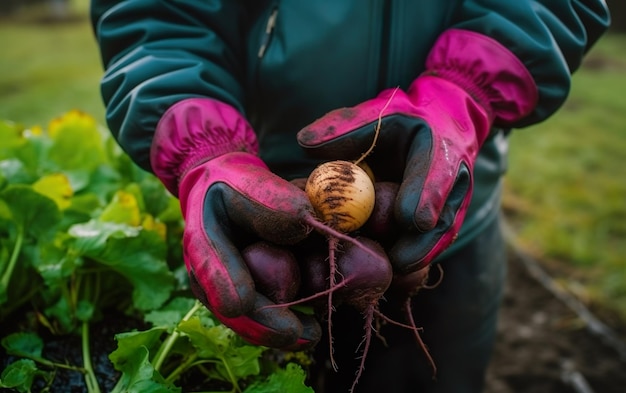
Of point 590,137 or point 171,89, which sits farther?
point 590,137

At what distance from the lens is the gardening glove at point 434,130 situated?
1.17 metres

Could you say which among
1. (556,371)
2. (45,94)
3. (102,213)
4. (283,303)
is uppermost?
(283,303)

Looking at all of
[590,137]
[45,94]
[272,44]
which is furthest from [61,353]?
[45,94]

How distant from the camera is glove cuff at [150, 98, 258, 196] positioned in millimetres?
1342

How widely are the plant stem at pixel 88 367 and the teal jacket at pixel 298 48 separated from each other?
15.6 inches

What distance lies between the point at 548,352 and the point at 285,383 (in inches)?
72.8

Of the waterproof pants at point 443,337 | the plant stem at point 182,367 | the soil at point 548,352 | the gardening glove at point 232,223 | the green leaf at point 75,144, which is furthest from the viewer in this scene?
the soil at point 548,352

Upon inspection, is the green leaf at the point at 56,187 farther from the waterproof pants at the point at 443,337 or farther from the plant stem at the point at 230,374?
the waterproof pants at the point at 443,337

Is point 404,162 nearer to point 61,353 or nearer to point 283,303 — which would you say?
point 283,303

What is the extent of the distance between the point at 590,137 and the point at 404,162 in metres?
4.12

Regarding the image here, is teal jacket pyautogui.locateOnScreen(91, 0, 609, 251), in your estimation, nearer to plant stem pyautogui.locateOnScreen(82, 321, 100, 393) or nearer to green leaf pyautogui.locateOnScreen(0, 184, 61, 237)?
green leaf pyautogui.locateOnScreen(0, 184, 61, 237)

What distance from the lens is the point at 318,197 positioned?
1209 millimetres

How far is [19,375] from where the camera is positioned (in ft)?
4.04

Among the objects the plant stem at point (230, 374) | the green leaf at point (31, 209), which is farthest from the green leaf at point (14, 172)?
the plant stem at point (230, 374)
